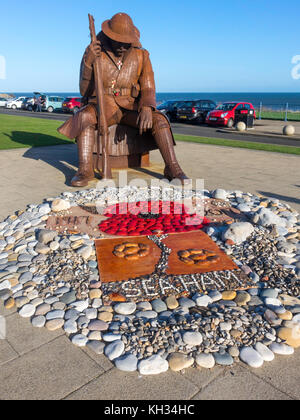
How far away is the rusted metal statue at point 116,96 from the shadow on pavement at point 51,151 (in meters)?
0.86

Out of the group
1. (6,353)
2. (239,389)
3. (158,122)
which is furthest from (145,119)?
(239,389)

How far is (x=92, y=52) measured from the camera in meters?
5.52

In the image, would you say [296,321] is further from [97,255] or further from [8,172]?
[8,172]

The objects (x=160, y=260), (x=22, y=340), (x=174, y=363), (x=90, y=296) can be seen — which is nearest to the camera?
(x=174, y=363)

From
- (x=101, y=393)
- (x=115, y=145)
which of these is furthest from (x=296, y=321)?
(x=115, y=145)

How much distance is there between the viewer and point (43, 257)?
3.37m

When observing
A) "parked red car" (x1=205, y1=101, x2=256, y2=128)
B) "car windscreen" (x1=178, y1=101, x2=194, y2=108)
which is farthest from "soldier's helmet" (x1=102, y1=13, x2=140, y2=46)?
"car windscreen" (x1=178, y1=101, x2=194, y2=108)

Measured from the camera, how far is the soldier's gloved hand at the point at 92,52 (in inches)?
217

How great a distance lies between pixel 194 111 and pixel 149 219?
18677 mm

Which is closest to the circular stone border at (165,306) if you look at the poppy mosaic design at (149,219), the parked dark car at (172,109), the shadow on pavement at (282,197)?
the poppy mosaic design at (149,219)

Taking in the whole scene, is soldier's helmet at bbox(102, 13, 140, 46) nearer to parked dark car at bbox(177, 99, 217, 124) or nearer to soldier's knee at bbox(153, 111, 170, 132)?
soldier's knee at bbox(153, 111, 170, 132)

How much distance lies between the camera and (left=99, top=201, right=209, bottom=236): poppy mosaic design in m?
4.05

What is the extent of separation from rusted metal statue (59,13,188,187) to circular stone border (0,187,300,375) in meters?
2.22

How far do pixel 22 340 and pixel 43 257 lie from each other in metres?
1.14
